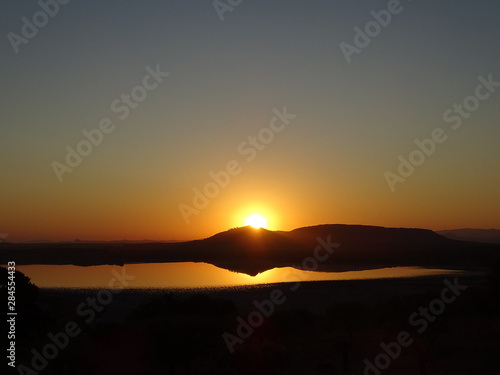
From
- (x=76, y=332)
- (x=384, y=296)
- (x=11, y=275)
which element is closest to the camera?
(x=11, y=275)

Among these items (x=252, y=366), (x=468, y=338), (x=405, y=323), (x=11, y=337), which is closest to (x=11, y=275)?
(x=11, y=337)

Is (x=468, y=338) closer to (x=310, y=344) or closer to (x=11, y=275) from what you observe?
(x=310, y=344)

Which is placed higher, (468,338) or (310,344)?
(310,344)

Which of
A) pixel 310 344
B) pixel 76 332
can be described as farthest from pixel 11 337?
pixel 310 344

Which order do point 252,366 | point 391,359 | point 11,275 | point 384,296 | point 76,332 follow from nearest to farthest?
point 252,366, point 391,359, point 11,275, point 76,332, point 384,296

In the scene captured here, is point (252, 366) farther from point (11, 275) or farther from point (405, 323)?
point (11, 275)

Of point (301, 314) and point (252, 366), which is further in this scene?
point (301, 314)

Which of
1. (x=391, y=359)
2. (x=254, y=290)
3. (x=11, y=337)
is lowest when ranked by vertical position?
(x=391, y=359)
